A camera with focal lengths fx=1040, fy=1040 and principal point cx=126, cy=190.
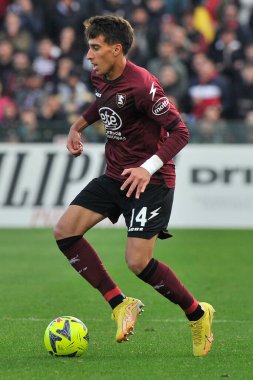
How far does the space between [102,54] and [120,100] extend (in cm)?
36

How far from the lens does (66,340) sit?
7.54 meters

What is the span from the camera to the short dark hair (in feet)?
25.0

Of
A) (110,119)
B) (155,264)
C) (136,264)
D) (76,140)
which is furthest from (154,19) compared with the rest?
(136,264)

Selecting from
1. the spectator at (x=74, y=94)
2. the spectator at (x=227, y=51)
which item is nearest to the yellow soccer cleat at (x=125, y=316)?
the spectator at (x=74, y=94)

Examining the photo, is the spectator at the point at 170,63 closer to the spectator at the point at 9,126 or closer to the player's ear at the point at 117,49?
the spectator at the point at 9,126

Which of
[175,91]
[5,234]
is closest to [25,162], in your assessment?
[5,234]

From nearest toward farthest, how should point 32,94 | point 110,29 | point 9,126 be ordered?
point 110,29 < point 9,126 < point 32,94

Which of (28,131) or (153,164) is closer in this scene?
(153,164)

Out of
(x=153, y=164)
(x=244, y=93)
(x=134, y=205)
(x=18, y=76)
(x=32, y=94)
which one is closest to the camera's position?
(x=153, y=164)

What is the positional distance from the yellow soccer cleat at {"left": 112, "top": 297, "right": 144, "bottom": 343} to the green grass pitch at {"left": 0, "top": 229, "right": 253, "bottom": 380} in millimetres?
176

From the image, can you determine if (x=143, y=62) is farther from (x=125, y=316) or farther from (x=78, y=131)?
(x=125, y=316)

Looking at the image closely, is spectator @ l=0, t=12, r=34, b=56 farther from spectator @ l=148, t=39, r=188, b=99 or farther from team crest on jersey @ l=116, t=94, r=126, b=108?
team crest on jersey @ l=116, t=94, r=126, b=108

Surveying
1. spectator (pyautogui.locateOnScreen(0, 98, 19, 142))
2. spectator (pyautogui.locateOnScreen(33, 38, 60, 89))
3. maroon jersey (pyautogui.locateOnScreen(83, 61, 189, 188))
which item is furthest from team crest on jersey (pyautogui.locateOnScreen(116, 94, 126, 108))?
spectator (pyautogui.locateOnScreen(33, 38, 60, 89))

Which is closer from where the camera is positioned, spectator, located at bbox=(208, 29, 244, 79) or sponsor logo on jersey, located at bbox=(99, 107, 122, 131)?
sponsor logo on jersey, located at bbox=(99, 107, 122, 131)
